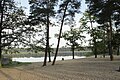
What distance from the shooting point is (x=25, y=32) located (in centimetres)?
4141

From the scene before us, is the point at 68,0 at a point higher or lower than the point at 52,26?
higher

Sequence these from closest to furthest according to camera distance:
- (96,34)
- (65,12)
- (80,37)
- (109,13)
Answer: (109,13) → (65,12) → (96,34) → (80,37)

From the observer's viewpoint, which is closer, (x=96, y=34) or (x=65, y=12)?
(x=65, y=12)

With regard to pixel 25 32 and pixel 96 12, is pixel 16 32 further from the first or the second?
pixel 96 12

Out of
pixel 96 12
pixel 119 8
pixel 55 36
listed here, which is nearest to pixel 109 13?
pixel 119 8

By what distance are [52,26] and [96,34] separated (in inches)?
889

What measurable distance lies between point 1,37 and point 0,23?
85.5 inches

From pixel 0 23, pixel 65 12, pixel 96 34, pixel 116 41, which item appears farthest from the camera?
pixel 96 34

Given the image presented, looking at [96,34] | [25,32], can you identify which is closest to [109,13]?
[25,32]

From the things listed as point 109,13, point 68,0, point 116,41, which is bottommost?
point 116,41

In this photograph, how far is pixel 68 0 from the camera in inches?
1676

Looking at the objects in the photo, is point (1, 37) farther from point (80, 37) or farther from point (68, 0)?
point (80, 37)

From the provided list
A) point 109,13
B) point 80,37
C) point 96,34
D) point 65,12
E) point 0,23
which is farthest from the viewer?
point 80,37

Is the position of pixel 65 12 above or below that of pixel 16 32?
above
